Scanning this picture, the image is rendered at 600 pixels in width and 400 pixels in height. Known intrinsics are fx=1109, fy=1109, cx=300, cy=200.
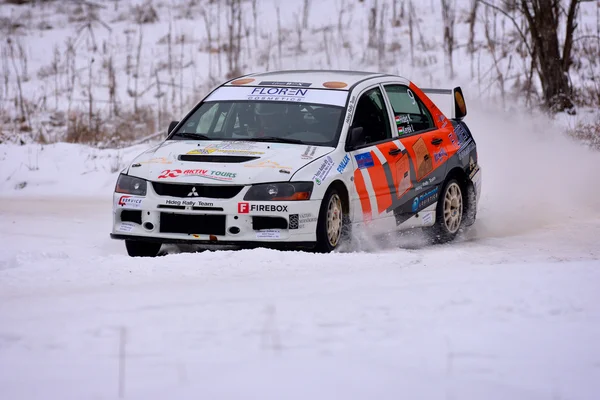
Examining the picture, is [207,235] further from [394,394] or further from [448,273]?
[394,394]

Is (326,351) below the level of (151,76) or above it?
below

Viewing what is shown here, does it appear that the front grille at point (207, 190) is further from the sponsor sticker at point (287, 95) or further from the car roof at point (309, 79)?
the car roof at point (309, 79)

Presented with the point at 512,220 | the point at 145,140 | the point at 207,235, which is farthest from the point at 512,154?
the point at 207,235

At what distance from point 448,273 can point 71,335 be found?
2.75 metres

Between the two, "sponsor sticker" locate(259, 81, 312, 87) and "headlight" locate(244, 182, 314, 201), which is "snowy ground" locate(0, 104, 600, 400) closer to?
"headlight" locate(244, 182, 314, 201)

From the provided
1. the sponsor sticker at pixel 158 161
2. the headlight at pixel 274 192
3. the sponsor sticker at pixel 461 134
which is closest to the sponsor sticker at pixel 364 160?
the headlight at pixel 274 192

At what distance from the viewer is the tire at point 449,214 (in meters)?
10.2

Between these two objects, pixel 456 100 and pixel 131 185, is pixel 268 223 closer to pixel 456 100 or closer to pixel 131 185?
pixel 131 185

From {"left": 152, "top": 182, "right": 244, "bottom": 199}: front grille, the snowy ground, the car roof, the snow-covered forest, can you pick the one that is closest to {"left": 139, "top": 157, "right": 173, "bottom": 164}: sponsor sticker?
{"left": 152, "top": 182, "right": 244, "bottom": 199}: front grille

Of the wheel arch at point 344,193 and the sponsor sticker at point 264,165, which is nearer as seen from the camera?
the sponsor sticker at point 264,165

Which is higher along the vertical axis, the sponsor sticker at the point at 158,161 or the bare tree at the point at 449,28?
the bare tree at the point at 449,28

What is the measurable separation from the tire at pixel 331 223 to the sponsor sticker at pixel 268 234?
1.07 feet

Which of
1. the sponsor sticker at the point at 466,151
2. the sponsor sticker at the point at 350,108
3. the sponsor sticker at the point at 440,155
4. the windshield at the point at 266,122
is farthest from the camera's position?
the sponsor sticker at the point at 466,151

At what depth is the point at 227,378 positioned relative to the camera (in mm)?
4746
